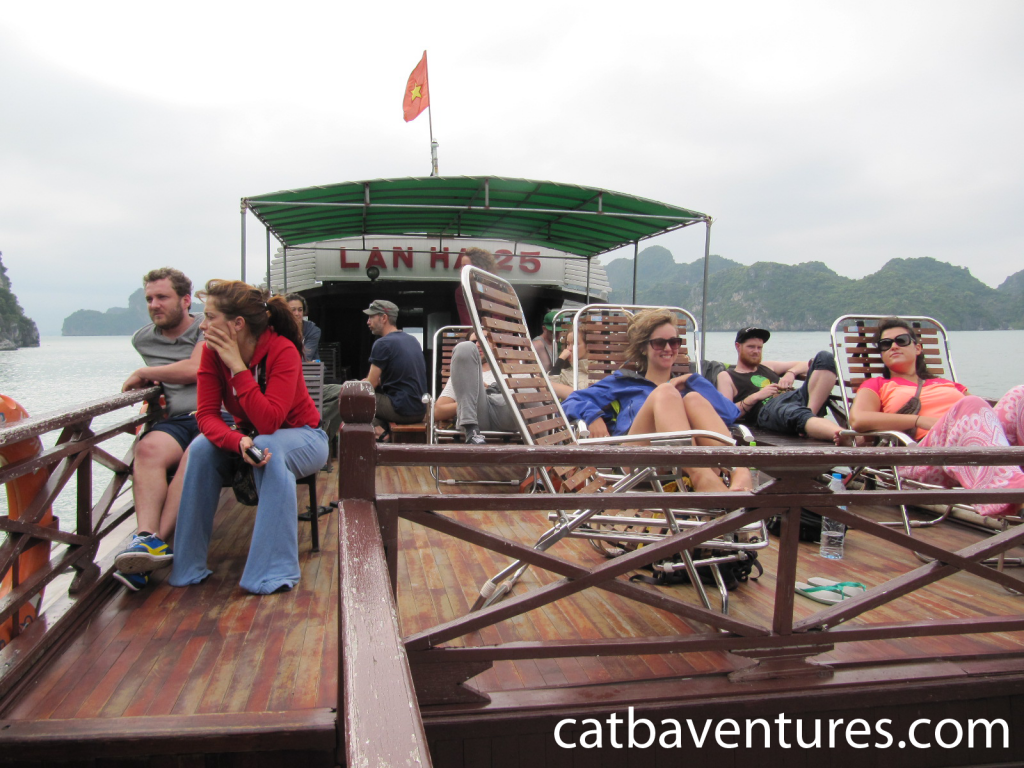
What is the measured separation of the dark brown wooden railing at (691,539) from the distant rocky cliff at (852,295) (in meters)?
30.8

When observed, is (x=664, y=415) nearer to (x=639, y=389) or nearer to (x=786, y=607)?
(x=639, y=389)

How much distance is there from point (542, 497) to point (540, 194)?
626 cm

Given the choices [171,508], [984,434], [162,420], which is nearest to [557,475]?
[171,508]

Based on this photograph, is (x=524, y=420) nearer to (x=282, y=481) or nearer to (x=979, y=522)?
(x=282, y=481)

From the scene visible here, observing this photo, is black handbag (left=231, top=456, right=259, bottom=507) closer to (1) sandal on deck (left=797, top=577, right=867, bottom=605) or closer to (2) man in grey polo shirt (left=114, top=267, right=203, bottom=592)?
(2) man in grey polo shirt (left=114, top=267, right=203, bottom=592)

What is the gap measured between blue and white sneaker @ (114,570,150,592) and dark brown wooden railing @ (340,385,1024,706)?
4.77ft

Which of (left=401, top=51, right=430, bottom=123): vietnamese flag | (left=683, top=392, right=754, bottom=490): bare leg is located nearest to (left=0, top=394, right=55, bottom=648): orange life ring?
(left=683, top=392, right=754, bottom=490): bare leg

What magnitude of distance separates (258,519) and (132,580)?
0.53 metres

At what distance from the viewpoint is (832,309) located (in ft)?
115

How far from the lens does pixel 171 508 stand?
261cm

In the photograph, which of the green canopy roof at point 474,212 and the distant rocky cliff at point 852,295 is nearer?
the green canopy roof at point 474,212

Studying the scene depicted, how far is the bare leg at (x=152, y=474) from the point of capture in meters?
2.54

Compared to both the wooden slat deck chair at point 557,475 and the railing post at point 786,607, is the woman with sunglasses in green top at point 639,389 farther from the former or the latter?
the railing post at point 786,607

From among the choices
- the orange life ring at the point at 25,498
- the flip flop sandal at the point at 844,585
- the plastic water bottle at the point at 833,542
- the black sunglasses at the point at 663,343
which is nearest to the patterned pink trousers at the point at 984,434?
the plastic water bottle at the point at 833,542
